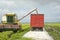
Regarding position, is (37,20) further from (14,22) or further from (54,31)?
(14,22)

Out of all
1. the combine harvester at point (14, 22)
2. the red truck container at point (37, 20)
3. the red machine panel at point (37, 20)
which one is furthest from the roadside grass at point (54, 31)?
the combine harvester at point (14, 22)

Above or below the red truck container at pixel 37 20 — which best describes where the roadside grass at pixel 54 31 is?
below

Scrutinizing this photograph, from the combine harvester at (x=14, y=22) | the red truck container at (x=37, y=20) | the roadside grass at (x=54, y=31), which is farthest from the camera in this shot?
the red truck container at (x=37, y=20)

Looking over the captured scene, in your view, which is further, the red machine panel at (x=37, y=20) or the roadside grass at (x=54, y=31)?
the red machine panel at (x=37, y=20)

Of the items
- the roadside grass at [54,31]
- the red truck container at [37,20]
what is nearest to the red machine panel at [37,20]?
the red truck container at [37,20]

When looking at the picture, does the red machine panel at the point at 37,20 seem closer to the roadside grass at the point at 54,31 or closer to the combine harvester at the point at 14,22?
the combine harvester at the point at 14,22

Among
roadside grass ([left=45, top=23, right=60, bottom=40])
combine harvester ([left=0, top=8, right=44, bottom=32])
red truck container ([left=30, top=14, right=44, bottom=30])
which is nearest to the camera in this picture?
roadside grass ([left=45, top=23, right=60, bottom=40])

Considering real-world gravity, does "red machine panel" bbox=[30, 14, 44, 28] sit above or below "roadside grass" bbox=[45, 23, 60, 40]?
above

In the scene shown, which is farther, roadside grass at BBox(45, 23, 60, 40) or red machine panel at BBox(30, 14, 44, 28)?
red machine panel at BBox(30, 14, 44, 28)

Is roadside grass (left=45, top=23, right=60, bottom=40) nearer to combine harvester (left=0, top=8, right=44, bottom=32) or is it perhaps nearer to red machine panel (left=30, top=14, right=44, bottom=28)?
red machine panel (left=30, top=14, right=44, bottom=28)

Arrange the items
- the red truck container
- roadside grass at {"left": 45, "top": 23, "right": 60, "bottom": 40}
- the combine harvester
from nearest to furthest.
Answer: roadside grass at {"left": 45, "top": 23, "right": 60, "bottom": 40}
the combine harvester
the red truck container

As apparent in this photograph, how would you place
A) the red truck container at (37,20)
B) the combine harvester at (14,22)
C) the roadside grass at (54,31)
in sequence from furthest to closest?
the red truck container at (37,20)
the combine harvester at (14,22)
the roadside grass at (54,31)

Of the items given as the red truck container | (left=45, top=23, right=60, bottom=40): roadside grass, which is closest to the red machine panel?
the red truck container

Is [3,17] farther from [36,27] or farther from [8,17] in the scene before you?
[36,27]
